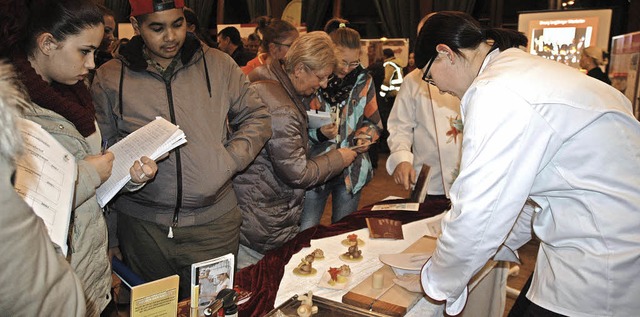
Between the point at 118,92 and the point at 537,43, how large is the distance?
5.64 meters

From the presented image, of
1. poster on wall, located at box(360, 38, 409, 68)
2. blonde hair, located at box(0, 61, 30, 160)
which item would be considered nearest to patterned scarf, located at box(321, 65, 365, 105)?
blonde hair, located at box(0, 61, 30, 160)

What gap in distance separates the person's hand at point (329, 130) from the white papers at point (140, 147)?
1.05 m

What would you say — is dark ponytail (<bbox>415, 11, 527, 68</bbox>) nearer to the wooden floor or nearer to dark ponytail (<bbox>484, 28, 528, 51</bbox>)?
dark ponytail (<bbox>484, 28, 528, 51</bbox>)

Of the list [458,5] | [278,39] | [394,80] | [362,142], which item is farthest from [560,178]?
[458,5]

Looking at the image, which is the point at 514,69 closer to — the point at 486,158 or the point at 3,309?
the point at 486,158

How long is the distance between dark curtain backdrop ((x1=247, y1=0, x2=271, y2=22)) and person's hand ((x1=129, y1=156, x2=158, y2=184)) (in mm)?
8639

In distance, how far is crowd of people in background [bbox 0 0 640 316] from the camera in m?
1.13

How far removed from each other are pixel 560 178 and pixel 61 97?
126 cm

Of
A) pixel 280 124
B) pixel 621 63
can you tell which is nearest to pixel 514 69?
pixel 280 124

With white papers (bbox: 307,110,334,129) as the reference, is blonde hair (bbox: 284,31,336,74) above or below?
above

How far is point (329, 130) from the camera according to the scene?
267cm

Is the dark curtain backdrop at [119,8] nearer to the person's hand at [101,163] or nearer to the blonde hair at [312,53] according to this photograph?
the blonde hair at [312,53]

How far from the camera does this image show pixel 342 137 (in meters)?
2.91

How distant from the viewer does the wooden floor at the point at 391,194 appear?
3398mm
